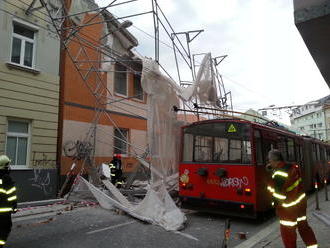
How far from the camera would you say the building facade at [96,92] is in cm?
1199

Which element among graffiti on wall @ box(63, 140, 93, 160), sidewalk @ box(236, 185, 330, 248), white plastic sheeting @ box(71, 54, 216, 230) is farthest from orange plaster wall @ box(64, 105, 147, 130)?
sidewalk @ box(236, 185, 330, 248)

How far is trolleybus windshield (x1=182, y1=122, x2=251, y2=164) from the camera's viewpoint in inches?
316

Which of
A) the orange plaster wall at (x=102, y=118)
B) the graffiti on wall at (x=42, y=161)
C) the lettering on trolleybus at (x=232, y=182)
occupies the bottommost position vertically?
the lettering on trolleybus at (x=232, y=182)

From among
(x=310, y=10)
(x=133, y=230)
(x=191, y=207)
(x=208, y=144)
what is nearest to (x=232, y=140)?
(x=208, y=144)

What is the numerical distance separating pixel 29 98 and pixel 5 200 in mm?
6754

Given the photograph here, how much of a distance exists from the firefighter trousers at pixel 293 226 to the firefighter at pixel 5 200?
409 centimetres

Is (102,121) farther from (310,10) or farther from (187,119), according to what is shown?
(310,10)

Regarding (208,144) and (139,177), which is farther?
(139,177)

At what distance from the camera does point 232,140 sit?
8.21 metres

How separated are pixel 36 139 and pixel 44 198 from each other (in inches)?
80.6

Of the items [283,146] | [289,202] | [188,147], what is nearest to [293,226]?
[289,202]

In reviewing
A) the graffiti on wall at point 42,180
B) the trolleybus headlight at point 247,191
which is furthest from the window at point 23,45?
the trolleybus headlight at point 247,191

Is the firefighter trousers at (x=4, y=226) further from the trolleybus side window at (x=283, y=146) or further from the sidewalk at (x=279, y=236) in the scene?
the trolleybus side window at (x=283, y=146)

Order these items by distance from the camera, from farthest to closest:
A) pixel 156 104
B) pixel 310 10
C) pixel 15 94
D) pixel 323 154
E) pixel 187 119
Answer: pixel 323 154, pixel 187 119, pixel 15 94, pixel 156 104, pixel 310 10
